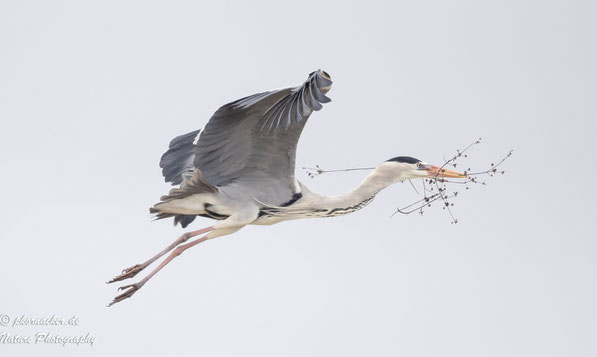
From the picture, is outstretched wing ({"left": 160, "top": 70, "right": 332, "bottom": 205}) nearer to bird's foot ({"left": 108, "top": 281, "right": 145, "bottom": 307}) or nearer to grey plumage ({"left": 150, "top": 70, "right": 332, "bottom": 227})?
grey plumage ({"left": 150, "top": 70, "right": 332, "bottom": 227})

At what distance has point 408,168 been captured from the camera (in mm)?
9258

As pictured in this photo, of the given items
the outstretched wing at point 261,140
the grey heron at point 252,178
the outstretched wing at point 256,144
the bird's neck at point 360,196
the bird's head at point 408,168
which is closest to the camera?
the outstretched wing at point 261,140

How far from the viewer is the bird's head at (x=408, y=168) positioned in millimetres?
9227

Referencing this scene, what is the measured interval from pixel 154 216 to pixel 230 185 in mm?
770

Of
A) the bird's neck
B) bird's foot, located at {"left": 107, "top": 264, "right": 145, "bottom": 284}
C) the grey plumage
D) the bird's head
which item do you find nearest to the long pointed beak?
the bird's head

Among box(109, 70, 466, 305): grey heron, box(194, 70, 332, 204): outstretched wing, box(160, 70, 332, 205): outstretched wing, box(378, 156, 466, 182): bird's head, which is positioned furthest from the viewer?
box(378, 156, 466, 182): bird's head

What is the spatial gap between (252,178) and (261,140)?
0.42 meters

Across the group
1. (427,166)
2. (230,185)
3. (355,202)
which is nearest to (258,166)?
(230,185)

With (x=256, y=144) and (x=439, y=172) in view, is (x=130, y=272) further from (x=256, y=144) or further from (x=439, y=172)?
(x=439, y=172)

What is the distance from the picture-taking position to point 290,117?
8.20 metres

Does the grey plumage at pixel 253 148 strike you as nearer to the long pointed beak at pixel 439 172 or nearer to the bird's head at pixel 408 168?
the bird's head at pixel 408 168

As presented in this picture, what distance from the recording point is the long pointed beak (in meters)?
9.16

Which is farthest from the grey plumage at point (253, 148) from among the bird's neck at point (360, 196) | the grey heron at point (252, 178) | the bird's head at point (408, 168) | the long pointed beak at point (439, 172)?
the long pointed beak at point (439, 172)

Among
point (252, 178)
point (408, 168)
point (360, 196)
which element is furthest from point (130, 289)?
point (408, 168)
